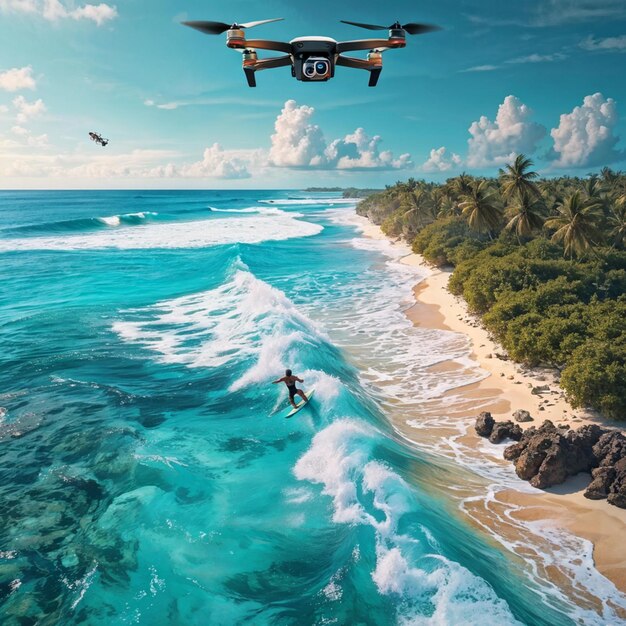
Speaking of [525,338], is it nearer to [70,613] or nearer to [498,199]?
[70,613]

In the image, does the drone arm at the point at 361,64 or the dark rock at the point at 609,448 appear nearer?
the drone arm at the point at 361,64

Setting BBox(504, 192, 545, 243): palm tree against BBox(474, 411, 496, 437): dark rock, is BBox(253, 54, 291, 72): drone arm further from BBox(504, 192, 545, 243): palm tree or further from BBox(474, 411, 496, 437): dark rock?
BBox(504, 192, 545, 243): palm tree

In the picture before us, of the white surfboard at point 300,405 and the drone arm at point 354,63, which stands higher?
the drone arm at point 354,63

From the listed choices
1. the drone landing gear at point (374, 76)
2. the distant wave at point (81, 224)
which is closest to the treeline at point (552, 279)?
the drone landing gear at point (374, 76)

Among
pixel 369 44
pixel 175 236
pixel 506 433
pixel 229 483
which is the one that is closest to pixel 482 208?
pixel 506 433

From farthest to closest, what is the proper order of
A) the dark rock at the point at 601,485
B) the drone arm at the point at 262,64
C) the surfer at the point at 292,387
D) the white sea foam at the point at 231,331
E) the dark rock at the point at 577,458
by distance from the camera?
the white sea foam at the point at 231,331, the surfer at the point at 292,387, the dark rock at the point at 577,458, the dark rock at the point at 601,485, the drone arm at the point at 262,64

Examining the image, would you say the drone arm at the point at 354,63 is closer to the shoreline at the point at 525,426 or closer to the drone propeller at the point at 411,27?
the drone propeller at the point at 411,27

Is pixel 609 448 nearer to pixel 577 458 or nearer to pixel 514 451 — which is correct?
pixel 577 458

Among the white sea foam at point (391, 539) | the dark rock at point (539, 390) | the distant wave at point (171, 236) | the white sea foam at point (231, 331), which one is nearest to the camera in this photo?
the white sea foam at point (391, 539)
